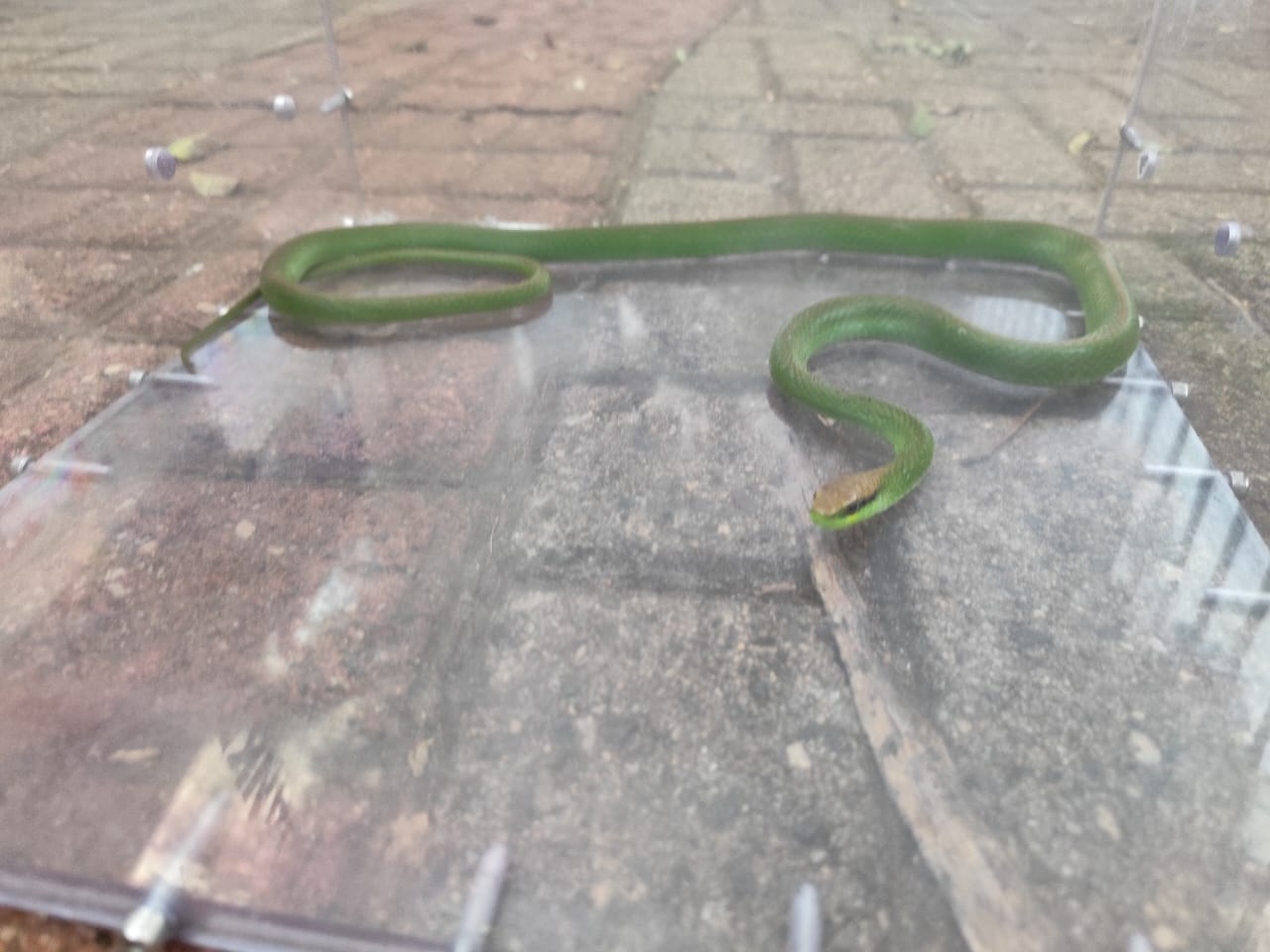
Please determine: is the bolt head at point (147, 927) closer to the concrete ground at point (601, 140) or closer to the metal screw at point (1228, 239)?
the concrete ground at point (601, 140)

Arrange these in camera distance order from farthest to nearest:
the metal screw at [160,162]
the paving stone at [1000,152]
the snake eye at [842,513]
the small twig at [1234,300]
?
1. the paving stone at [1000,152]
2. the metal screw at [160,162]
3. the small twig at [1234,300]
4. the snake eye at [842,513]

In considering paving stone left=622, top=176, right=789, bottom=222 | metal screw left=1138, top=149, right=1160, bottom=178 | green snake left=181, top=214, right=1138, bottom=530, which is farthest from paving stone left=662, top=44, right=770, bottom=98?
metal screw left=1138, top=149, right=1160, bottom=178

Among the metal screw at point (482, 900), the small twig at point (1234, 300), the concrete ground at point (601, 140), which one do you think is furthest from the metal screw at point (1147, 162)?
the metal screw at point (482, 900)

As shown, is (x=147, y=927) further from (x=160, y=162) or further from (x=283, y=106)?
(x=283, y=106)

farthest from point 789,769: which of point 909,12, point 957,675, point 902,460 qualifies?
point 909,12

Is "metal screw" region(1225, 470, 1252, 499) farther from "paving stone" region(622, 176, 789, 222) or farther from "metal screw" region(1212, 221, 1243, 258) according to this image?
"paving stone" region(622, 176, 789, 222)
